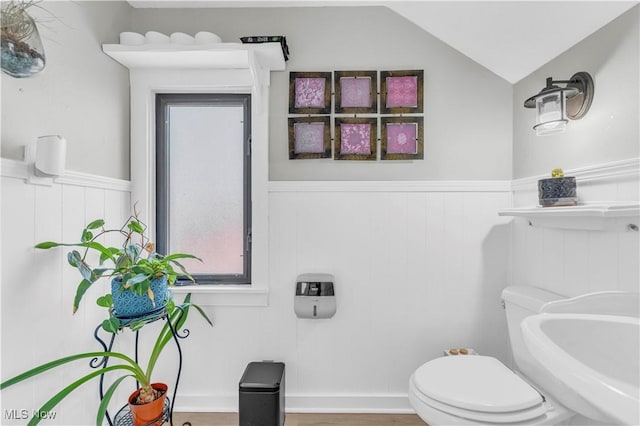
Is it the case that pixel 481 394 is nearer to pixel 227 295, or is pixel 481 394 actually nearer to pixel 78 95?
pixel 227 295

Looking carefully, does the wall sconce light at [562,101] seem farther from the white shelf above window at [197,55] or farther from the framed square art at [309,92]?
the white shelf above window at [197,55]

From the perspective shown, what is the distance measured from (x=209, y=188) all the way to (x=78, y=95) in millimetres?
704

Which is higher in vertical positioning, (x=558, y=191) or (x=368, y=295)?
(x=558, y=191)

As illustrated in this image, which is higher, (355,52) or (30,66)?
(355,52)

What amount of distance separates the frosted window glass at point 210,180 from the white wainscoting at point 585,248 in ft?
4.80

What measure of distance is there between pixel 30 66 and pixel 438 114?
1.69 metres

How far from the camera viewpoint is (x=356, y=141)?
5.91ft

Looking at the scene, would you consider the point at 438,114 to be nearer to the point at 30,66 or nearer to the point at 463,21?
the point at 463,21

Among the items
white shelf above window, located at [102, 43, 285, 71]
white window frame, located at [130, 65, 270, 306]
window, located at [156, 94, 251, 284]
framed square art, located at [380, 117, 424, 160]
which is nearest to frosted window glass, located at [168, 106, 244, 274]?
A: window, located at [156, 94, 251, 284]

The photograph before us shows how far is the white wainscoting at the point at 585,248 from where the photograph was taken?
1.15m

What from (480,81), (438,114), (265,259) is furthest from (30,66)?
(480,81)

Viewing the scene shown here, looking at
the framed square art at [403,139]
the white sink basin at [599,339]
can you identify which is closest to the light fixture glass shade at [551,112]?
the framed square art at [403,139]

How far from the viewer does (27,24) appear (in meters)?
1.01

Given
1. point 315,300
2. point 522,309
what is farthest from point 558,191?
point 315,300
